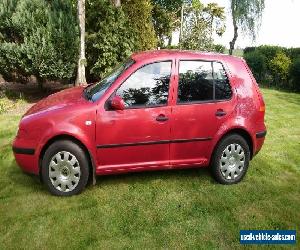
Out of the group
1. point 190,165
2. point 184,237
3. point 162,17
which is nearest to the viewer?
point 184,237

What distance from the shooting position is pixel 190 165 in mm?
5438

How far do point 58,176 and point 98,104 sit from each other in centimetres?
114

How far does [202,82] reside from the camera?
5312mm

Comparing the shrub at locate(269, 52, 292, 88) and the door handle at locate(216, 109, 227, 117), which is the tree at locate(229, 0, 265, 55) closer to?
the shrub at locate(269, 52, 292, 88)

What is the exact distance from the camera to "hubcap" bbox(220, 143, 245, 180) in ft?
18.0

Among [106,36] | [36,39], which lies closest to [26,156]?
[36,39]

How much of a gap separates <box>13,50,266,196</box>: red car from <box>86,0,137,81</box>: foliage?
6.22m

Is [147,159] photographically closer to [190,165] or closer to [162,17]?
[190,165]

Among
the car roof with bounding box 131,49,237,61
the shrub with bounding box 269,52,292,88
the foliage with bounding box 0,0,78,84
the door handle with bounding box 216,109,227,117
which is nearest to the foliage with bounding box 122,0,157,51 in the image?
the foliage with bounding box 0,0,78,84

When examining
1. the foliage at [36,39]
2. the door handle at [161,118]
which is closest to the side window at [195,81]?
the door handle at [161,118]

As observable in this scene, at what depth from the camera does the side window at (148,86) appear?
5035mm

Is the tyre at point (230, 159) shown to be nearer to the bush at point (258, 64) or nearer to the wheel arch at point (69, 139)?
the wheel arch at point (69, 139)

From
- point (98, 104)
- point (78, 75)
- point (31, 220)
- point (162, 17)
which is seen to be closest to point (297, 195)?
point (98, 104)

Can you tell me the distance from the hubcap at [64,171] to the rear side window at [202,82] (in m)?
1.71
